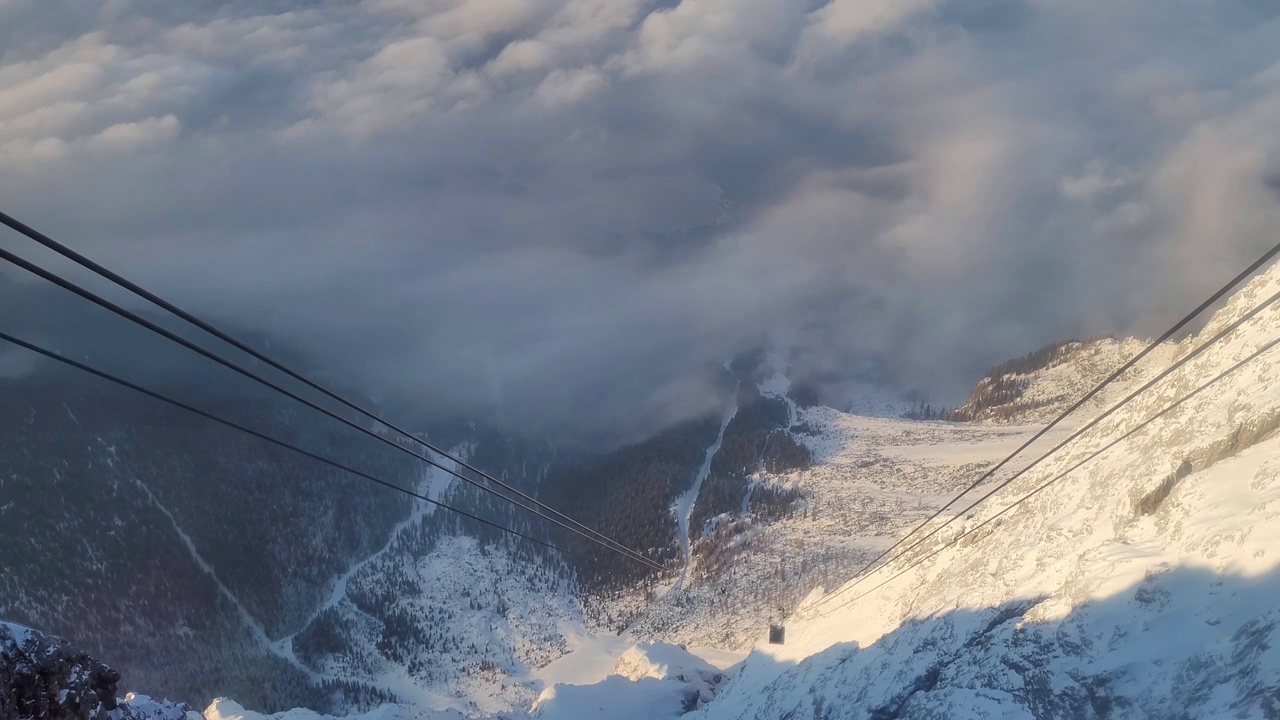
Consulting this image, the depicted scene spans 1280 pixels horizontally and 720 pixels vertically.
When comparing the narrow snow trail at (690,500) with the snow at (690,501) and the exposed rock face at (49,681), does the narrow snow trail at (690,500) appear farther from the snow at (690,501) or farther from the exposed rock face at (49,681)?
the exposed rock face at (49,681)

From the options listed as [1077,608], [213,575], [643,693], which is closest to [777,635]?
[643,693]

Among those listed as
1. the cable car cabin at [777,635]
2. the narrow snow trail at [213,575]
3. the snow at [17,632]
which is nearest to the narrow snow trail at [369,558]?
the narrow snow trail at [213,575]

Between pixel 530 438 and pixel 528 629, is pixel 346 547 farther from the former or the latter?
pixel 530 438

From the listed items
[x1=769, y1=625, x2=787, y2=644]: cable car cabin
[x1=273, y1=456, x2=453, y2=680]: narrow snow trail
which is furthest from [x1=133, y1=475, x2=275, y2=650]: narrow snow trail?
[x1=769, y1=625, x2=787, y2=644]: cable car cabin

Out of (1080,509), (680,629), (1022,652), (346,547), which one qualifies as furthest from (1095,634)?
(346,547)

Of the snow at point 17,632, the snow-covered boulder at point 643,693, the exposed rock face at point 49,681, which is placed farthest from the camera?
the snow-covered boulder at point 643,693

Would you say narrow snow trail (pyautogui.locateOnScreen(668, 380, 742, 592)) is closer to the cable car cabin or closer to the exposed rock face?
the cable car cabin

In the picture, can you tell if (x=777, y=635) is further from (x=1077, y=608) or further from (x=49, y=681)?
(x=49, y=681)
